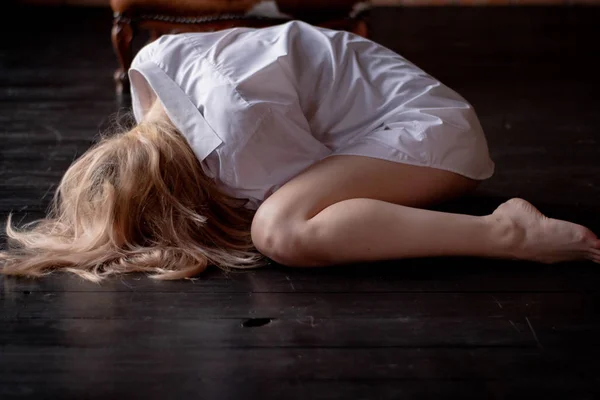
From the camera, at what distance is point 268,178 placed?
4.88 feet

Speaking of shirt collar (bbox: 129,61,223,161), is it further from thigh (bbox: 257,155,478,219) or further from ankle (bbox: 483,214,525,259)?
ankle (bbox: 483,214,525,259)

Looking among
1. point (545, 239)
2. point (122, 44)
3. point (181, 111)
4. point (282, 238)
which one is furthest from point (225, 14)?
point (545, 239)

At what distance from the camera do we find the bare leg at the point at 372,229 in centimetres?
142

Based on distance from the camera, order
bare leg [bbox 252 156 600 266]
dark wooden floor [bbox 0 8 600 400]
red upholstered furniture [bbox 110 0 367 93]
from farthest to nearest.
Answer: red upholstered furniture [bbox 110 0 367 93] < bare leg [bbox 252 156 600 266] < dark wooden floor [bbox 0 8 600 400]

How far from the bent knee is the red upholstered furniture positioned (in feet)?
3.59

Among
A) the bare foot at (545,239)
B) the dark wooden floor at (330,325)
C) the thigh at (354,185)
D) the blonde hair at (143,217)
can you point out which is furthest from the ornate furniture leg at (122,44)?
the bare foot at (545,239)

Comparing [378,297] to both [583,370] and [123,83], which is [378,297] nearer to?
[583,370]

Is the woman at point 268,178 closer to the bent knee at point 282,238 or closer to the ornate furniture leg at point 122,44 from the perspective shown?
the bent knee at point 282,238

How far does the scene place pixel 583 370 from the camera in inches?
46.6

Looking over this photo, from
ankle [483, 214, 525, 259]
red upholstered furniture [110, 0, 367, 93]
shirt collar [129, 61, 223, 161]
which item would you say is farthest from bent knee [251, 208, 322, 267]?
red upholstered furniture [110, 0, 367, 93]

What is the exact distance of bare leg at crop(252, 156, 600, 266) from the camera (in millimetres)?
1423

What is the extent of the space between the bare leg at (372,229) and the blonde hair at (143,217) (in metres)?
0.09

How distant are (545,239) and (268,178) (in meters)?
0.48

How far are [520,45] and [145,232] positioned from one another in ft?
6.31
